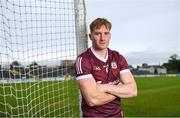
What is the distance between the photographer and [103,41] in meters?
3.98

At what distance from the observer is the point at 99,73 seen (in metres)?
4.04

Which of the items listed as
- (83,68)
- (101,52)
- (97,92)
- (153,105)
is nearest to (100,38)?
(101,52)

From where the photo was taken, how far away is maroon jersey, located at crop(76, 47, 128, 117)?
156 inches

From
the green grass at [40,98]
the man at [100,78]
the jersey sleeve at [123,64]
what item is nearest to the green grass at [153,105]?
the green grass at [40,98]

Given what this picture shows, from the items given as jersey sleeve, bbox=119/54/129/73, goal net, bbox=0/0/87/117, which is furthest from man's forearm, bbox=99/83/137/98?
goal net, bbox=0/0/87/117

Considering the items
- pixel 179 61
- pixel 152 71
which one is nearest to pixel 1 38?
pixel 152 71

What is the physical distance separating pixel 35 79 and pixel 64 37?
663 mm

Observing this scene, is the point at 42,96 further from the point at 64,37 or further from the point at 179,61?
the point at 179,61

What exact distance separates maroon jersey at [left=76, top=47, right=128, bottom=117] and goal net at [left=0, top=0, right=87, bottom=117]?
1528 millimetres

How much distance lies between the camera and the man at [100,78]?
13.0ft

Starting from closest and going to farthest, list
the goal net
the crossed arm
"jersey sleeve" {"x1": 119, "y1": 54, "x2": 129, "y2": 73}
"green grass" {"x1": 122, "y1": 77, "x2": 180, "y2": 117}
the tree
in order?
the crossed arm, "jersey sleeve" {"x1": 119, "y1": 54, "x2": 129, "y2": 73}, the goal net, "green grass" {"x1": 122, "y1": 77, "x2": 180, "y2": 117}, the tree

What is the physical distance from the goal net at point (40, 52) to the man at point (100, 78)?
1.53 meters

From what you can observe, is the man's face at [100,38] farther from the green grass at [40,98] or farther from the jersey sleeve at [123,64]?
the green grass at [40,98]

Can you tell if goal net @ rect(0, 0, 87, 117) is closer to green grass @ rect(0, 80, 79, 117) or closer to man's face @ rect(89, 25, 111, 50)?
green grass @ rect(0, 80, 79, 117)
